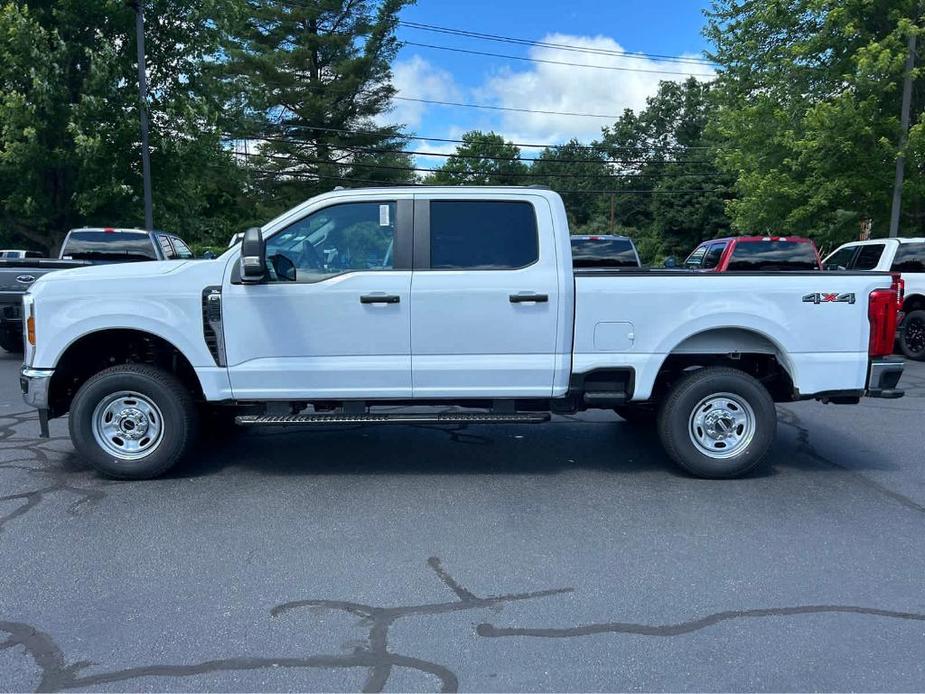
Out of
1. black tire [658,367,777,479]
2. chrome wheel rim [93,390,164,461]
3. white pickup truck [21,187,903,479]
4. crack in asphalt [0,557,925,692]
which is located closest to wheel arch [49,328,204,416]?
white pickup truck [21,187,903,479]

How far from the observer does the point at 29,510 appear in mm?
5055

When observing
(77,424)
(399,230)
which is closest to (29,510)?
(77,424)

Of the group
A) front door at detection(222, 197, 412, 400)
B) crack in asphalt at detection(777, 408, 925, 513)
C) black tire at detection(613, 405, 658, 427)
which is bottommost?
crack in asphalt at detection(777, 408, 925, 513)

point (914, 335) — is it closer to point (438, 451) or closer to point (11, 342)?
point (438, 451)

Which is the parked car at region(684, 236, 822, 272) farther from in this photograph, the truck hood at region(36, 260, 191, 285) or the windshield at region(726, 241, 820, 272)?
the truck hood at region(36, 260, 191, 285)

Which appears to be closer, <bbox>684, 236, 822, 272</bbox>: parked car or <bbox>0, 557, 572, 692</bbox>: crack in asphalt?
<bbox>0, 557, 572, 692</bbox>: crack in asphalt

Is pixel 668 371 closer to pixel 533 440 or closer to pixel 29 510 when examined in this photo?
pixel 533 440

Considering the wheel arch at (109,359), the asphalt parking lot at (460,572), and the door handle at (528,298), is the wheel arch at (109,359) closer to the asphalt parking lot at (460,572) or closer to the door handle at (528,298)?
the asphalt parking lot at (460,572)

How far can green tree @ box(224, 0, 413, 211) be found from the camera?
39.2 m

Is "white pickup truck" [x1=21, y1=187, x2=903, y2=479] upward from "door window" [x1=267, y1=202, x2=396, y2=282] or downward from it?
downward

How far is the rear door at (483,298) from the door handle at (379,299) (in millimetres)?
139

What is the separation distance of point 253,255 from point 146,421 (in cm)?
158

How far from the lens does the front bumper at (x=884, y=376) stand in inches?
222

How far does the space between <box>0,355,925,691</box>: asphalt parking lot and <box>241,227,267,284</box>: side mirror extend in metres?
1.58
